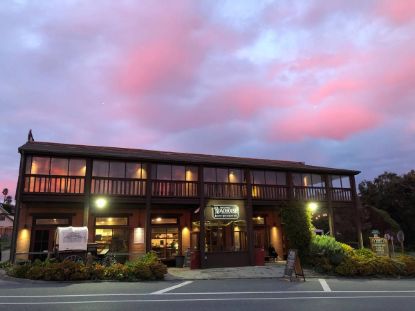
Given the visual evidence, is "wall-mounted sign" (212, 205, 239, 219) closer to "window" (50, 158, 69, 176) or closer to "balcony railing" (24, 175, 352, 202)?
"balcony railing" (24, 175, 352, 202)

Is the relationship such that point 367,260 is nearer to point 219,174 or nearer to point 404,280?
point 404,280

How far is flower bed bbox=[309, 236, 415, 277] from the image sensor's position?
17211mm

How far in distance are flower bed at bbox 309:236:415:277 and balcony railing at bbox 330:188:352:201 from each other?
5.83 m

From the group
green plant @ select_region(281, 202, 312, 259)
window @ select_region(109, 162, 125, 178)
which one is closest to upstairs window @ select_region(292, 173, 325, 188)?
green plant @ select_region(281, 202, 312, 259)

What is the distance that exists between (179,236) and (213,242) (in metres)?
2.84

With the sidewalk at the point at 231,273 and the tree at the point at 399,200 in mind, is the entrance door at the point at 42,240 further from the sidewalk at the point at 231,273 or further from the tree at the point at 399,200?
the tree at the point at 399,200

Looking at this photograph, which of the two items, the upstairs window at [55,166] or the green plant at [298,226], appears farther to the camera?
the green plant at [298,226]

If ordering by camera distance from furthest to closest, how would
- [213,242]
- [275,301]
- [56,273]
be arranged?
[213,242] < [56,273] < [275,301]

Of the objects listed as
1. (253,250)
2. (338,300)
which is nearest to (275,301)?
(338,300)

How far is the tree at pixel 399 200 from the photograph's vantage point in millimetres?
39906

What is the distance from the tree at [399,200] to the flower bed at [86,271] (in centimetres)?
3190

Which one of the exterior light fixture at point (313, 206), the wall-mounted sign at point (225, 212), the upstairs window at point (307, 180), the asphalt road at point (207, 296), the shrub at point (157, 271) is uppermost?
the upstairs window at point (307, 180)

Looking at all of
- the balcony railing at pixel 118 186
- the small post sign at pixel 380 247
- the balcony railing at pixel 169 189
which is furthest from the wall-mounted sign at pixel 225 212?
the small post sign at pixel 380 247

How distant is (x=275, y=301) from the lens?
10352mm
